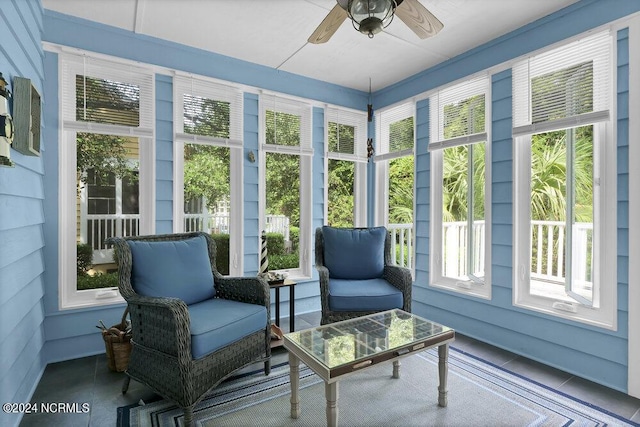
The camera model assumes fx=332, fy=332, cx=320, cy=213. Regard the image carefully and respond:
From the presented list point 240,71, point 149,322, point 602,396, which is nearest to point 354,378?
point 149,322

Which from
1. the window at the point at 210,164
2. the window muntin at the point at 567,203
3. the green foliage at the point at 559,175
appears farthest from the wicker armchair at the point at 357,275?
the green foliage at the point at 559,175

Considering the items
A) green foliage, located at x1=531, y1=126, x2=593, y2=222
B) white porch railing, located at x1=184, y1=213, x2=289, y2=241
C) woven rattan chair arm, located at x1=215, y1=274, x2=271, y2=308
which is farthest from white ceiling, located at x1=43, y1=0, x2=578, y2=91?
woven rattan chair arm, located at x1=215, y1=274, x2=271, y2=308

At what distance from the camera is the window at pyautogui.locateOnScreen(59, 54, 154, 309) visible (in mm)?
2727

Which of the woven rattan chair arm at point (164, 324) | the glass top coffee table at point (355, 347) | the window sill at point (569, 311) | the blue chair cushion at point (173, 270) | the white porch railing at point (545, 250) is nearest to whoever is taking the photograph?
the glass top coffee table at point (355, 347)

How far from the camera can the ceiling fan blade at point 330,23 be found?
6.55 feet

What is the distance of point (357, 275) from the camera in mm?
3236

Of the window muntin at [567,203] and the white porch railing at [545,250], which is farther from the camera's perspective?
the white porch railing at [545,250]

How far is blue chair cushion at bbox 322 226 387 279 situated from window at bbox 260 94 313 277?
26.7 inches

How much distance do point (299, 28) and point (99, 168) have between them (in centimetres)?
A: 215

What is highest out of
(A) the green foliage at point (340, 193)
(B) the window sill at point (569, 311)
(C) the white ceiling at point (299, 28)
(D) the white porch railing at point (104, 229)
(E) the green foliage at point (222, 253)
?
(C) the white ceiling at point (299, 28)

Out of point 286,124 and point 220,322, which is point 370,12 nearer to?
point 220,322

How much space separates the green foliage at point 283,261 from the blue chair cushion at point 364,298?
1.13 m

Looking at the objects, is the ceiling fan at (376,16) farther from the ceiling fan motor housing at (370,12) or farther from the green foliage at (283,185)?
the green foliage at (283,185)

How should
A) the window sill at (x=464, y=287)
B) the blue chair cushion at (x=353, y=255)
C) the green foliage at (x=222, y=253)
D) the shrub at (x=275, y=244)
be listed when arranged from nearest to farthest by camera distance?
1. the window sill at (x=464, y=287)
2. the blue chair cushion at (x=353, y=255)
3. the green foliage at (x=222, y=253)
4. the shrub at (x=275, y=244)
